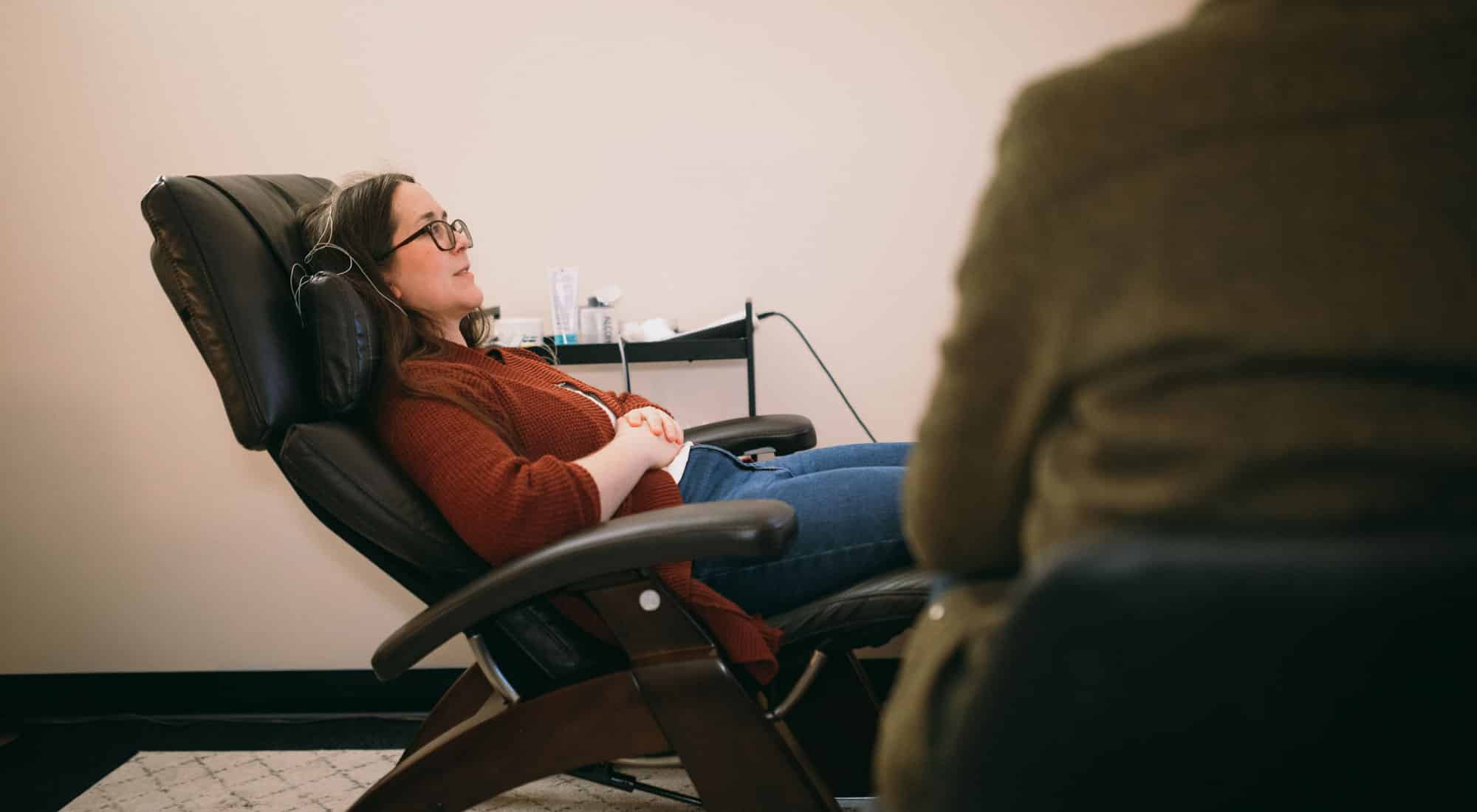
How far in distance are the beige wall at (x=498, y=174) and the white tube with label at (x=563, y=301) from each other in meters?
0.13

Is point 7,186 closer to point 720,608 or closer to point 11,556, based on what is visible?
point 11,556

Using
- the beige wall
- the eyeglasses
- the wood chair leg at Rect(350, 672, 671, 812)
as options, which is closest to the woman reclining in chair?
the eyeglasses

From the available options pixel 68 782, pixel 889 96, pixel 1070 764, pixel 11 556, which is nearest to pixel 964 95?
pixel 889 96

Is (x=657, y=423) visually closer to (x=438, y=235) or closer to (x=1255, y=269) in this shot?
(x=438, y=235)

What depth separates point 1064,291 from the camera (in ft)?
1.46

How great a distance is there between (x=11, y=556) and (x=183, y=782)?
34.4 inches

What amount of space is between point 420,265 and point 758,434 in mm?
685

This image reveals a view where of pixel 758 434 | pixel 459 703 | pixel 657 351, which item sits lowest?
pixel 459 703

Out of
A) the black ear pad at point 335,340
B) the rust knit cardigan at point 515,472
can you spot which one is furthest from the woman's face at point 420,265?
the black ear pad at point 335,340

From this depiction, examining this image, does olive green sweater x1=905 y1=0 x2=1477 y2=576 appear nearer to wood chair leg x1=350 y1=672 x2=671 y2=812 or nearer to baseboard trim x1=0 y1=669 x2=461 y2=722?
wood chair leg x1=350 y1=672 x2=671 y2=812

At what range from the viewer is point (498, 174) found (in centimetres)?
207

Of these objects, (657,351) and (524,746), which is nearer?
(524,746)

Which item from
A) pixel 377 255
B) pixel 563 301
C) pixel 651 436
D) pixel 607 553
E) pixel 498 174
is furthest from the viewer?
pixel 498 174

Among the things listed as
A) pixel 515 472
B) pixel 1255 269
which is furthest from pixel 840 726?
pixel 1255 269
